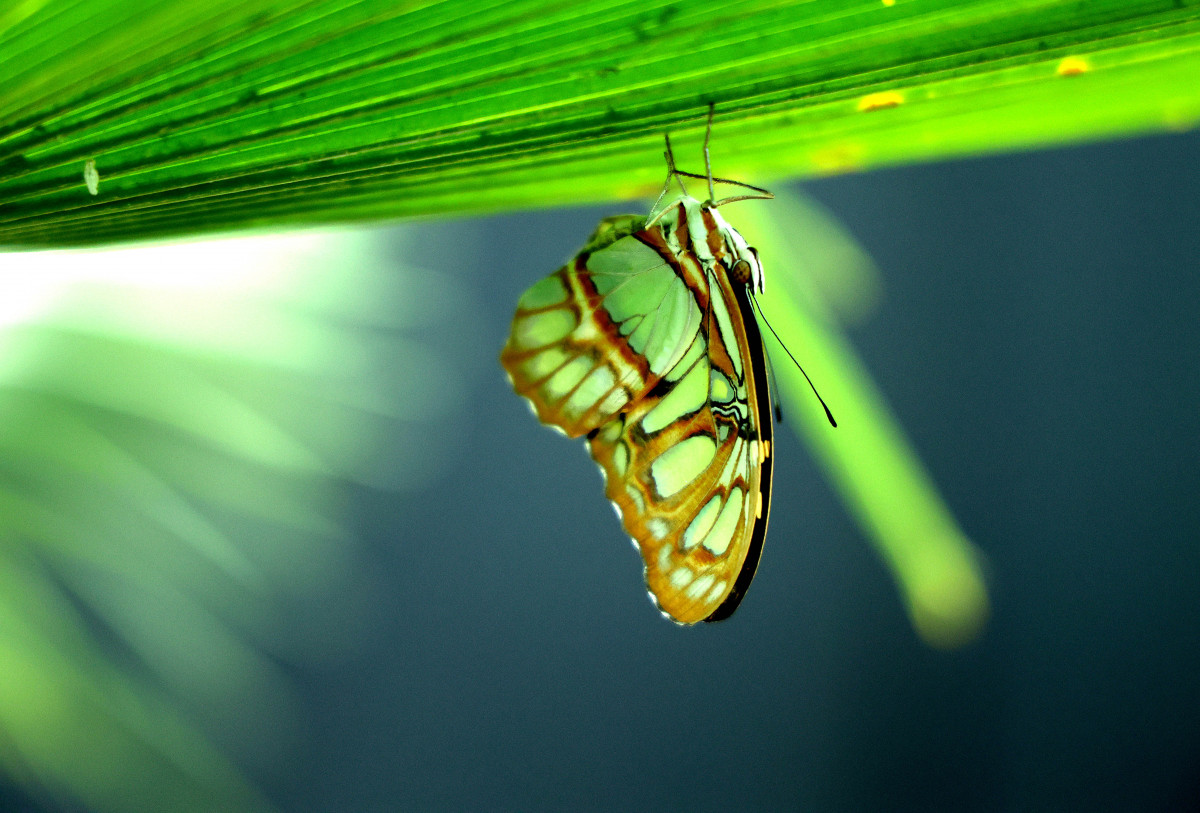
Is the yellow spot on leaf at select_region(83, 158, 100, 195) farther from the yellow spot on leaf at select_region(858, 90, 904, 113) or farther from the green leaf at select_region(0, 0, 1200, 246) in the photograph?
the yellow spot on leaf at select_region(858, 90, 904, 113)

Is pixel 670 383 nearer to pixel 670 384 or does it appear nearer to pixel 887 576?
pixel 670 384

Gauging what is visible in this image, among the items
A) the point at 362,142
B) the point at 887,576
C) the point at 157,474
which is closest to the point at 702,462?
the point at 362,142

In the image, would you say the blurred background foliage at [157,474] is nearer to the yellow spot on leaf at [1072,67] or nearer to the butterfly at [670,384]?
the butterfly at [670,384]

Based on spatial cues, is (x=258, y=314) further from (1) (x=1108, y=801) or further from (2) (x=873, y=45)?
(1) (x=1108, y=801)

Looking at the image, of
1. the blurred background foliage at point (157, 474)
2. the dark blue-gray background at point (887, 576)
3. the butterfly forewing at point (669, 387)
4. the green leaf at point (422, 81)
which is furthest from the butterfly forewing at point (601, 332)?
the dark blue-gray background at point (887, 576)

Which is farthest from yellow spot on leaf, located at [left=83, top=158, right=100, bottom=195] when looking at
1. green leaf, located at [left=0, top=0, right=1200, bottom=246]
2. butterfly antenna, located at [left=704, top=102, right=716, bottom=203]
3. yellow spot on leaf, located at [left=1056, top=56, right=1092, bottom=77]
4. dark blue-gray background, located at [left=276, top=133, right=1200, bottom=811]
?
dark blue-gray background, located at [left=276, top=133, right=1200, bottom=811]

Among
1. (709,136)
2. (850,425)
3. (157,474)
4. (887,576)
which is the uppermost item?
(157,474)
